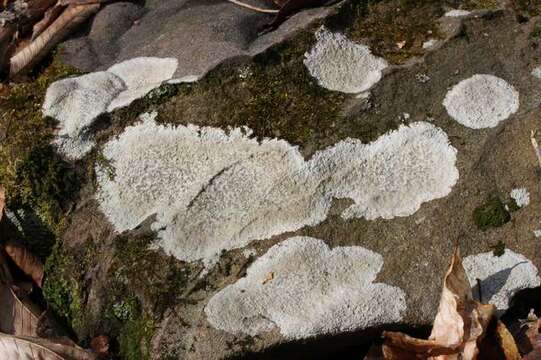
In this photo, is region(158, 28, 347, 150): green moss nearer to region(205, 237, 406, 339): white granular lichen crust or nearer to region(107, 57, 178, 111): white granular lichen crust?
region(107, 57, 178, 111): white granular lichen crust

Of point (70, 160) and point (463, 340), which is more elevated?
point (70, 160)

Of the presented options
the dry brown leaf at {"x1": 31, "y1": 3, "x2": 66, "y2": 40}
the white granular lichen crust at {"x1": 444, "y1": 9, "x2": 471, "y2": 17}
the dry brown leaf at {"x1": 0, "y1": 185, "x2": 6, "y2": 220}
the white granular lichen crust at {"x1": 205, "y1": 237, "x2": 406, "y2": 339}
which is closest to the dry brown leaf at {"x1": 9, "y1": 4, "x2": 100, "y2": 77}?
the dry brown leaf at {"x1": 31, "y1": 3, "x2": 66, "y2": 40}

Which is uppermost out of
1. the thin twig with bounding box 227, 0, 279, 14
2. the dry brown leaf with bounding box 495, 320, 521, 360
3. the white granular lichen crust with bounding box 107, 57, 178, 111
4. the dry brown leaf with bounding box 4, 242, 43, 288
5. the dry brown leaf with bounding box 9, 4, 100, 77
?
the dry brown leaf with bounding box 9, 4, 100, 77

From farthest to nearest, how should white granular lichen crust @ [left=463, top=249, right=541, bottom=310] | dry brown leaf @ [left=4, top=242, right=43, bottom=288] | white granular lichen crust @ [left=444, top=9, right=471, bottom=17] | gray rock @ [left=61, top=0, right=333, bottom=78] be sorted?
white granular lichen crust @ [left=444, top=9, right=471, bottom=17] < gray rock @ [left=61, top=0, right=333, bottom=78] < dry brown leaf @ [left=4, top=242, right=43, bottom=288] < white granular lichen crust @ [left=463, top=249, right=541, bottom=310]

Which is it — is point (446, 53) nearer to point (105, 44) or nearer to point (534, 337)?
point (534, 337)

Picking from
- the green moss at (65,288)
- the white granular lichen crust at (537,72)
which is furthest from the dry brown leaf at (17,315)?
the white granular lichen crust at (537,72)

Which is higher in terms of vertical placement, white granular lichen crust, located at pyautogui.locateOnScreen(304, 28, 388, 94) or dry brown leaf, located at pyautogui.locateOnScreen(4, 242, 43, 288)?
white granular lichen crust, located at pyautogui.locateOnScreen(304, 28, 388, 94)

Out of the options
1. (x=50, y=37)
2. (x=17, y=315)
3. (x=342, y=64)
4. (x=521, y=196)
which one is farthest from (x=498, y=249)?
(x=50, y=37)

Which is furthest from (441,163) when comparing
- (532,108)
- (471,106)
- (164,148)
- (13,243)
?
(13,243)
